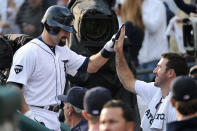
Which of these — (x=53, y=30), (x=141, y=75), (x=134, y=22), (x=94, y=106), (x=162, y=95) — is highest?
(x=53, y=30)

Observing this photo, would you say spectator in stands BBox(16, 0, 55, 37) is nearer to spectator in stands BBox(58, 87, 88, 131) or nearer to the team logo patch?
the team logo patch

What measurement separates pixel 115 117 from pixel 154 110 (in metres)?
1.85

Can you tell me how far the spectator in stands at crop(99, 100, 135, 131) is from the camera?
5.50m

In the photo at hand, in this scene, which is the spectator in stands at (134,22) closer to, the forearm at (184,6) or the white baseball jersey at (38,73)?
the forearm at (184,6)

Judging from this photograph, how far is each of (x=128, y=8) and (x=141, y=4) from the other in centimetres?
25

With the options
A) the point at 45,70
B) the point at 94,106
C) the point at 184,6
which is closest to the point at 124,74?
the point at 45,70

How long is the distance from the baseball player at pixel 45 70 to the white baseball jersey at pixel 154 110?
2.83 feet

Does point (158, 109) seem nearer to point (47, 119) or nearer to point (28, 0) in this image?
point (47, 119)

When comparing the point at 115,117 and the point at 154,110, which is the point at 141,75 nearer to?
the point at 154,110

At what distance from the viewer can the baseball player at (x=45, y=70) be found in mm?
7410

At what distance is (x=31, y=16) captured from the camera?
12023 millimetres

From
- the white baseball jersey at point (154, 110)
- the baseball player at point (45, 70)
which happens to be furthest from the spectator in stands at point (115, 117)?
the baseball player at point (45, 70)

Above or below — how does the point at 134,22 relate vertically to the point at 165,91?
below

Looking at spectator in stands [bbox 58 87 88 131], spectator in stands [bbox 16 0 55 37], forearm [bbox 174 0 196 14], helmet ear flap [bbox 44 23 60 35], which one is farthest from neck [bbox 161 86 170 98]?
spectator in stands [bbox 16 0 55 37]
